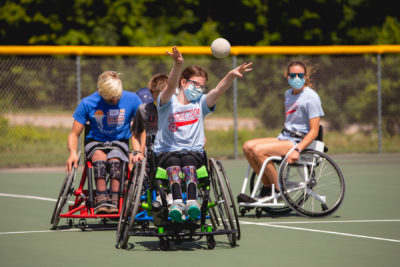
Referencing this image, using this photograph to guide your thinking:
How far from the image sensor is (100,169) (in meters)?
8.38

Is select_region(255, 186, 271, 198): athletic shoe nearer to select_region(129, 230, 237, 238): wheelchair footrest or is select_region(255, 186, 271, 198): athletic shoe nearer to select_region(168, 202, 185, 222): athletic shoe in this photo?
select_region(129, 230, 237, 238): wheelchair footrest

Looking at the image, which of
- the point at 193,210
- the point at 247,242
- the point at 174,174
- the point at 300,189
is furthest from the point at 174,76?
the point at 300,189

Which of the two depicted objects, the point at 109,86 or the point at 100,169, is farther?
the point at 109,86

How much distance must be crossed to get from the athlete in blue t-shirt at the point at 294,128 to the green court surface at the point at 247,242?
592 millimetres

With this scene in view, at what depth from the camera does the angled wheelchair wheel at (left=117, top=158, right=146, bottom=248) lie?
6871mm

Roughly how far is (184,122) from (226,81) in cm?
58

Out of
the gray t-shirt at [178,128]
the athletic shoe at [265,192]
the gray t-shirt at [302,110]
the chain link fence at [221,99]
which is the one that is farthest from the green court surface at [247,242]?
the chain link fence at [221,99]

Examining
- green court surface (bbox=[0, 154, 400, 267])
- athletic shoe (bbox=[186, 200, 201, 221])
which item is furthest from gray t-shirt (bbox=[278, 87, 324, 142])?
athletic shoe (bbox=[186, 200, 201, 221])

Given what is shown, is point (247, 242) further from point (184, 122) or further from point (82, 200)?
point (82, 200)

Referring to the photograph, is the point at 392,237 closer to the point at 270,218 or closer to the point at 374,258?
the point at 374,258

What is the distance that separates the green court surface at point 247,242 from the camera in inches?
258

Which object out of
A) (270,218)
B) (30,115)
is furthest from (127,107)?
(30,115)

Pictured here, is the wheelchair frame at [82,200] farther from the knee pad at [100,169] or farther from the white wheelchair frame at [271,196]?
the white wheelchair frame at [271,196]

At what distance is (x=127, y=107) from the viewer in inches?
343
